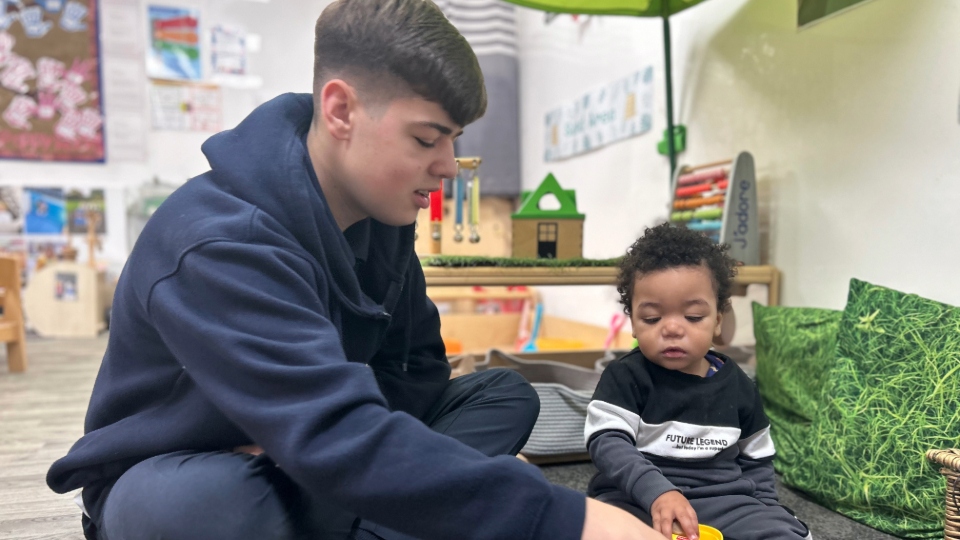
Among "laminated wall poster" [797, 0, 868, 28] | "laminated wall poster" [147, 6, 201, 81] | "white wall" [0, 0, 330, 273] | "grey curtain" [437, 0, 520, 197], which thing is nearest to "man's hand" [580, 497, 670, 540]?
"laminated wall poster" [797, 0, 868, 28]

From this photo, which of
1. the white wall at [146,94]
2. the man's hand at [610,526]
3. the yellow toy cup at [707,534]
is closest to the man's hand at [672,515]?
the yellow toy cup at [707,534]

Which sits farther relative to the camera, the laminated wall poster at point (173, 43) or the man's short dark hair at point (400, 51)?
the laminated wall poster at point (173, 43)

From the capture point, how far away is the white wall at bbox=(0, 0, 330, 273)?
3275 mm

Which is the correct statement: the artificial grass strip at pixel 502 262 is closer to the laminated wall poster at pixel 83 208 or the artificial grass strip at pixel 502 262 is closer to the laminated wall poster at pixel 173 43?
the laminated wall poster at pixel 173 43

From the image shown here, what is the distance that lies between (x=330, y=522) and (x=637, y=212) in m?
1.63

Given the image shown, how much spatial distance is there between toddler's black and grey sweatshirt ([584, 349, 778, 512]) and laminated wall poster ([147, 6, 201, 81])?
10.6 ft

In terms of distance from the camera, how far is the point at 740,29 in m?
1.53

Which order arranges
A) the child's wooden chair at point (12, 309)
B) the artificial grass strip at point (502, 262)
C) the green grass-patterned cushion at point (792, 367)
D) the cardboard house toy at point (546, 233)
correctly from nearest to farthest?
the green grass-patterned cushion at point (792, 367), the artificial grass strip at point (502, 262), the cardboard house toy at point (546, 233), the child's wooden chair at point (12, 309)

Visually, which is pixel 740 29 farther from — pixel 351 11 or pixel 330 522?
pixel 330 522

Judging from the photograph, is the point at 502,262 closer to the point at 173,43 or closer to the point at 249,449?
the point at 249,449

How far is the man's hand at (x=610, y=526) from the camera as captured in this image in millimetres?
483

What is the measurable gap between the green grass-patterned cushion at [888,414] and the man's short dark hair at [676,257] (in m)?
0.30

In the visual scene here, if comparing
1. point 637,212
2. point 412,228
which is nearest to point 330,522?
point 412,228

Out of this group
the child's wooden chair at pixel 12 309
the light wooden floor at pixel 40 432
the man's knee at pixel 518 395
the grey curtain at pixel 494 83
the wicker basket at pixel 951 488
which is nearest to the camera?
the wicker basket at pixel 951 488
